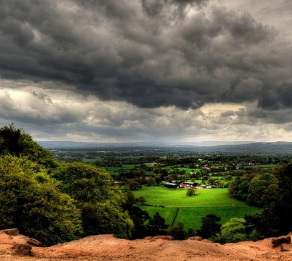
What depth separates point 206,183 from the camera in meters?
145

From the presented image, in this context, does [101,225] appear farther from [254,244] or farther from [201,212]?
[201,212]

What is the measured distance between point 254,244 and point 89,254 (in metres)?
14.6

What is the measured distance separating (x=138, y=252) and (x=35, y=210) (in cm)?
1266

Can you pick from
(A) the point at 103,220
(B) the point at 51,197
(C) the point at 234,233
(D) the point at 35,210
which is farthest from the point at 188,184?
(D) the point at 35,210

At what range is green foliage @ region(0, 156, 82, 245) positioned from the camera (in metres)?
26.3

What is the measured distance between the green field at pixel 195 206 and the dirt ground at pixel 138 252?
5025 cm

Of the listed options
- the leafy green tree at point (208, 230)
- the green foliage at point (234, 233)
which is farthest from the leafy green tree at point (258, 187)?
the green foliage at point (234, 233)

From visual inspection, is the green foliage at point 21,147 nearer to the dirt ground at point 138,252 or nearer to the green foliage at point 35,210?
the green foliage at point 35,210

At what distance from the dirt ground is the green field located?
50253 mm

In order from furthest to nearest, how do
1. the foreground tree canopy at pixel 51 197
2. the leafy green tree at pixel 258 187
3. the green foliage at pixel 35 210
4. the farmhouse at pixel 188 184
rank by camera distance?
1. the farmhouse at pixel 188 184
2. the leafy green tree at pixel 258 187
3. the foreground tree canopy at pixel 51 197
4. the green foliage at pixel 35 210

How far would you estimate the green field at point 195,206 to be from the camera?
251 ft

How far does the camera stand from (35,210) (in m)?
26.6

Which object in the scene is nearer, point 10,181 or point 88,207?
point 10,181

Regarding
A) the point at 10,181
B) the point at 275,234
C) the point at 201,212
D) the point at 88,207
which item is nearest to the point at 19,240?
the point at 10,181
